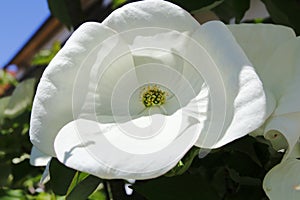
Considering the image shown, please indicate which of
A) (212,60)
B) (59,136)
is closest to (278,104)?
(212,60)

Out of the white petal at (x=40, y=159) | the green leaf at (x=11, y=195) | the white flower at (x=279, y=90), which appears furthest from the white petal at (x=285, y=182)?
the green leaf at (x=11, y=195)

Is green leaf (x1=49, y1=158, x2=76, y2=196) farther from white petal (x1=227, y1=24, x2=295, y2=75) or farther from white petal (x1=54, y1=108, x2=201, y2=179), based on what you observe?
white petal (x1=227, y1=24, x2=295, y2=75)

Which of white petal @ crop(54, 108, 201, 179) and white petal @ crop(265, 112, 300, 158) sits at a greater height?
white petal @ crop(54, 108, 201, 179)

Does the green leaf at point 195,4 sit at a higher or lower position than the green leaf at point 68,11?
higher

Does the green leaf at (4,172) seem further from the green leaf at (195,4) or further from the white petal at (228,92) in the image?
the white petal at (228,92)

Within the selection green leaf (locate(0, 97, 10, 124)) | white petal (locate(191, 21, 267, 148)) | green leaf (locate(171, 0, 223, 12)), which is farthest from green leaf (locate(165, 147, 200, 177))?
green leaf (locate(0, 97, 10, 124))

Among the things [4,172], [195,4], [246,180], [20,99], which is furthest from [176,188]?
[20,99]

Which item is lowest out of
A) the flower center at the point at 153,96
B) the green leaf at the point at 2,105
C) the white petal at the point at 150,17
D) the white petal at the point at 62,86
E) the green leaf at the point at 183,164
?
the green leaf at the point at 2,105
